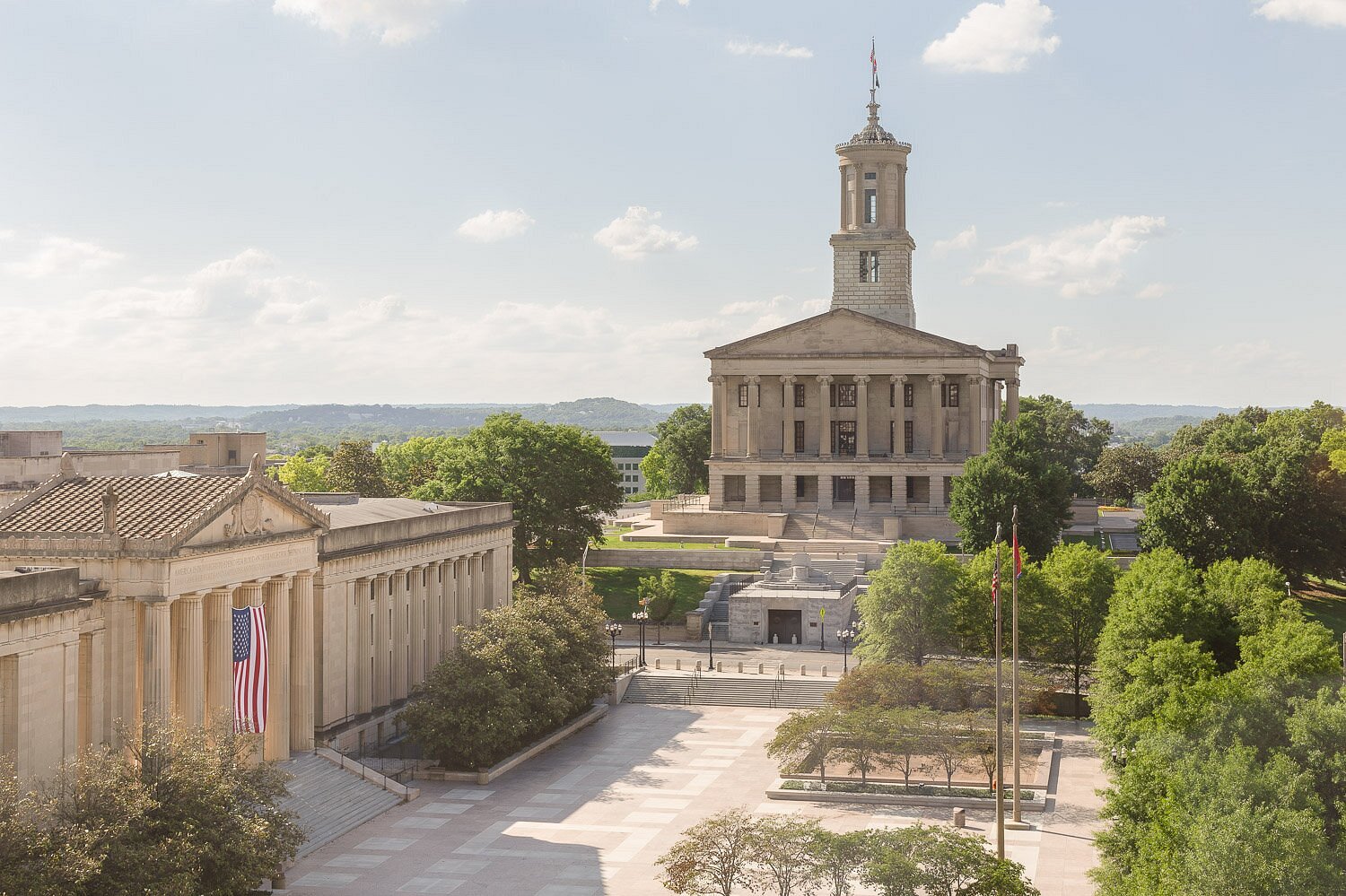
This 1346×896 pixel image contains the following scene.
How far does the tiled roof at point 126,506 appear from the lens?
46344 mm

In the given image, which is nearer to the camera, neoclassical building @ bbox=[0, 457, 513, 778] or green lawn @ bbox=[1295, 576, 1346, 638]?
neoclassical building @ bbox=[0, 457, 513, 778]

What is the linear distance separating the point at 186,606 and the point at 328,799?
9.57 m

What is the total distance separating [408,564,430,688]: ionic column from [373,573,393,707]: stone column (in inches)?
98.1

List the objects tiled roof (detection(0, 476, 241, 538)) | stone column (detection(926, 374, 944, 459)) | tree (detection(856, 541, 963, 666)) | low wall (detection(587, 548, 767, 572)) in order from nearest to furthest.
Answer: tiled roof (detection(0, 476, 241, 538)) → tree (detection(856, 541, 963, 666)) → low wall (detection(587, 548, 767, 572)) → stone column (detection(926, 374, 944, 459))

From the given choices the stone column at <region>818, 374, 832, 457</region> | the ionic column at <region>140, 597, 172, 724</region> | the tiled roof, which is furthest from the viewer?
the stone column at <region>818, 374, 832, 457</region>

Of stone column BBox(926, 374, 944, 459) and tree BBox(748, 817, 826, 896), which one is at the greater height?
stone column BBox(926, 374, 944, 459)

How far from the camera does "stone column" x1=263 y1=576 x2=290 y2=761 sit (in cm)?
5303

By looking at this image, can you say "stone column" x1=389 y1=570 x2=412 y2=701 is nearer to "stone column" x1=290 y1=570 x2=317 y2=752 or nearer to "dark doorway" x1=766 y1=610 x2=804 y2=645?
"stone column" x1=290 y1=570 x2=317 y2=752

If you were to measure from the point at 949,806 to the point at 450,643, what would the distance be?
28.4 meters

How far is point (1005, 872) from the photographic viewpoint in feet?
114

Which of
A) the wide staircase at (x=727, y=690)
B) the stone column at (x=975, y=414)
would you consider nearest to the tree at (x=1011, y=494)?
the stone column at (x=975, y=414)

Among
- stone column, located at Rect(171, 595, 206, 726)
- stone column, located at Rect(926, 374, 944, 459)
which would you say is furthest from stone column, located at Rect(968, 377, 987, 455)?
stone column, located at Rect(171, 595, 206, 726)

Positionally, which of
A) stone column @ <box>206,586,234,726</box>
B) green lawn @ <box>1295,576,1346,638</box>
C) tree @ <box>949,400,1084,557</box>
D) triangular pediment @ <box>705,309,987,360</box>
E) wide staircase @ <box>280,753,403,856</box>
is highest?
triangular pediment @ <box>705,309,987,360</box>

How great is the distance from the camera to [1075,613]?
7019 cm
